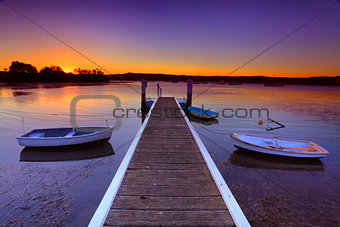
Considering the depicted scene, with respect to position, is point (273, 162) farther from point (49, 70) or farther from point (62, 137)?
point (49, 70)

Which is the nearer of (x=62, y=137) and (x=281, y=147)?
(x=281, y=147)

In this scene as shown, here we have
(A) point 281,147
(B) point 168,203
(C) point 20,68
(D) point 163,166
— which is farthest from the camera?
(C) point 20,68

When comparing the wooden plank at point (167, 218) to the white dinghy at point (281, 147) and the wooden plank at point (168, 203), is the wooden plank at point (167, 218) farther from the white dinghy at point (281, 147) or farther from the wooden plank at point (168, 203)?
the white dinghy at point (281, 147)

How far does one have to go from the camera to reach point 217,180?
4.08 metres

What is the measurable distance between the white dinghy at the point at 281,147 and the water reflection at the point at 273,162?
58 cm

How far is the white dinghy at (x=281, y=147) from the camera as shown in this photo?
8.54 meters

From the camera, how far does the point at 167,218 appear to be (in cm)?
309

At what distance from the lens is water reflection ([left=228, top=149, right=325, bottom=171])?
865cm

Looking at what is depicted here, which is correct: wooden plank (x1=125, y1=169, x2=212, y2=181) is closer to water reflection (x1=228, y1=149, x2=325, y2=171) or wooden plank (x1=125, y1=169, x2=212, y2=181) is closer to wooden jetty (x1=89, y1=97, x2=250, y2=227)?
wooden jetty (x1=89, y1=97, x2=250, y2=227)

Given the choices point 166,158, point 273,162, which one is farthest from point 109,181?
point 273,162

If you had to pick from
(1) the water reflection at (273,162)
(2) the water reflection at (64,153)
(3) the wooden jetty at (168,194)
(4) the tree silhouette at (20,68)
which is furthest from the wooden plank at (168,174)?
(4) the tree silhouette at (20,68)

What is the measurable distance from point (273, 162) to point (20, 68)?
124 meters

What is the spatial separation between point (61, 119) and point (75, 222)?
626 inches

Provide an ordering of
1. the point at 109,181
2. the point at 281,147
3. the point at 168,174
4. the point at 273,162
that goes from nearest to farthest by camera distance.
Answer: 1. the point at 168,174
2. the point at 109,181
3. the point at 281,147
4. the point at 273,162
